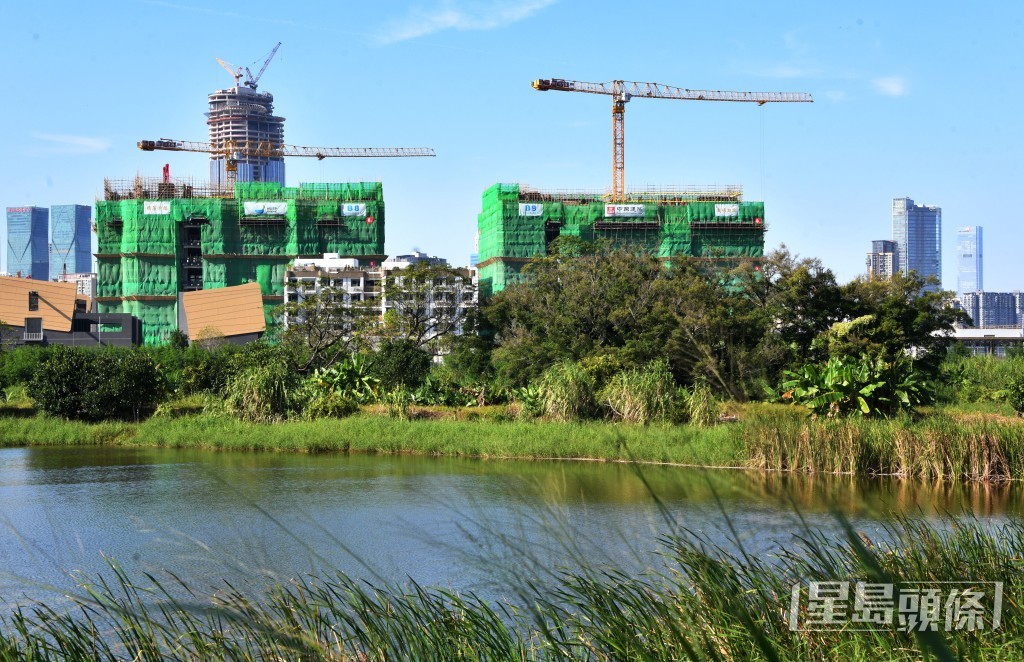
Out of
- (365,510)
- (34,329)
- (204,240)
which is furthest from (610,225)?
(365,510)

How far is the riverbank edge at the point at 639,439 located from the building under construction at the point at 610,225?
5694 cm

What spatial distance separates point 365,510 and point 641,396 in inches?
404

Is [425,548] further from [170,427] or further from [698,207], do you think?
[698,207]

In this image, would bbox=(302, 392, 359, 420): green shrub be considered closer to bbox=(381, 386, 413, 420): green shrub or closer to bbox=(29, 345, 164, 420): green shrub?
bbox=(381, 386, 413, 420): green shrub

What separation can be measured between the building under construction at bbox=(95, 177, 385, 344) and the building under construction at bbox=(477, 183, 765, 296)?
38.9ft

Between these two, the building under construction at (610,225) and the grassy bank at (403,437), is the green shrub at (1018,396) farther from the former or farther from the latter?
the building under construction at (610,225)

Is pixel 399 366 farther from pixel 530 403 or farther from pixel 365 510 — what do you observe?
pixel 365 510

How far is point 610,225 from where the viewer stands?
84625 millimetres

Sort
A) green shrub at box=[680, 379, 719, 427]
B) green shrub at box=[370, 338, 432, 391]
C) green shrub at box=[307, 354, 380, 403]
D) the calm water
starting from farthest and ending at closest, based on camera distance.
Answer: green shrub at box=[370, 338, 432, 391] < green shrub at box=[307, 354, 380, 403] < green shrub at box=[680, 379, 719, 427] < the calm water

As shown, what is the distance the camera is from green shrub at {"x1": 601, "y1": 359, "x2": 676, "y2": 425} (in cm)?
2469

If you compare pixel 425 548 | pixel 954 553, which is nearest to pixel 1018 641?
pixel 954 553

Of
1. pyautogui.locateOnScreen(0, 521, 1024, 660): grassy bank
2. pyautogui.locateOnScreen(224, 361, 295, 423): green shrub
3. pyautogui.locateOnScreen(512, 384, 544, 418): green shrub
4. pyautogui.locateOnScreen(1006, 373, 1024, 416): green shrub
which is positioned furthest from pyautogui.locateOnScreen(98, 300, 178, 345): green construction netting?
pyautogui.locateOnScreen(0, 521, 1024, 660): grassy bank

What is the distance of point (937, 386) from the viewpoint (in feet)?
94.6

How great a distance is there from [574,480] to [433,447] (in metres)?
5.61
